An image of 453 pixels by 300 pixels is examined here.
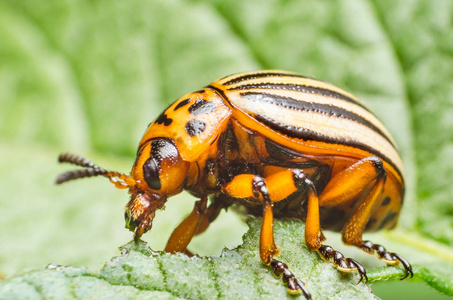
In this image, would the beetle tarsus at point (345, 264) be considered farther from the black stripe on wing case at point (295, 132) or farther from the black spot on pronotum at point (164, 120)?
the black spot on pronotum at point (164, 120)

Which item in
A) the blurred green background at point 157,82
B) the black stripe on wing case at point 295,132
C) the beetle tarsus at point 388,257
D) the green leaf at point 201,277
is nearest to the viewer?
the green leaf at point 201,277

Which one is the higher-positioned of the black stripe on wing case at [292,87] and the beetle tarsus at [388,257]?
the black stripe on wing case at [292,87]

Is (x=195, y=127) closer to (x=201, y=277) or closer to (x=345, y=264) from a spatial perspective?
(x=201, y=277)

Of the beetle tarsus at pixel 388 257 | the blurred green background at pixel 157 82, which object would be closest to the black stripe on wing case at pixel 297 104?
the beetle tarsus at pixel 388 257

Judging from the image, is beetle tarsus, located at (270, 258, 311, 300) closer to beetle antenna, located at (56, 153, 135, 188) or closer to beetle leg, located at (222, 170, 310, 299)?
beetle leg, located at (222, 170, 310, 299)

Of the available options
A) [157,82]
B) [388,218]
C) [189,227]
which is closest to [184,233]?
[189,227]

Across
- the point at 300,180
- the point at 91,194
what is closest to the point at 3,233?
the point at 91,194
